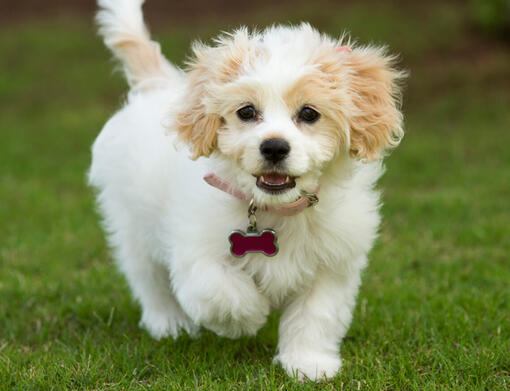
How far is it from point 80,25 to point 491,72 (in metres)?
9.02

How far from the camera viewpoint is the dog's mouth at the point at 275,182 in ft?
12.0

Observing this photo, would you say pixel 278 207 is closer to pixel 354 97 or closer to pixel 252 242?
pixel 252 242

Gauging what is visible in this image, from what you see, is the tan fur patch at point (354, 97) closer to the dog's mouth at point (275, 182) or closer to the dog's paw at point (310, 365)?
the dog's mouth at point (275, 182)

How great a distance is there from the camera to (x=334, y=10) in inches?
656

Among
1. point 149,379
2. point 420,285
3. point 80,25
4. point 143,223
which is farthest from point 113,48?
point 80,25

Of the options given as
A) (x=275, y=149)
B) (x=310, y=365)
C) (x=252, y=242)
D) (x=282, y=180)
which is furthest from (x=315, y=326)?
(x=275, y=149)

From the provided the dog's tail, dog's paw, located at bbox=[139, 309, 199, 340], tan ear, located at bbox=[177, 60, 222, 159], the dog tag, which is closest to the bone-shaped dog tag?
the dog tag

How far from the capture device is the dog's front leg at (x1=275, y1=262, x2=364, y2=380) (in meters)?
4.06

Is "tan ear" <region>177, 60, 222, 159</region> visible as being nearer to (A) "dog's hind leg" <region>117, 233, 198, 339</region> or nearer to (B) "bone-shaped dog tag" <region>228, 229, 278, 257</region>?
(B) "bone-shaped dog tag" <region>228, 229, 278, 257</region>

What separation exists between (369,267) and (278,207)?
7.90ft

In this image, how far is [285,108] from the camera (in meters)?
3.64

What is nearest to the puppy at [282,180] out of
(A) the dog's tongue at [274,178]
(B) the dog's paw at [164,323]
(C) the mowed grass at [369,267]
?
(A) the dog's tongue at [274,178]

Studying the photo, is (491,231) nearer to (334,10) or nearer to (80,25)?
(334,10)

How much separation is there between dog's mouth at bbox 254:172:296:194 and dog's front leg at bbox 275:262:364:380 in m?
0.67
